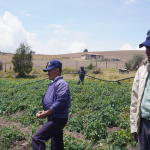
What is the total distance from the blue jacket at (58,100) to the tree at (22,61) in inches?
1120

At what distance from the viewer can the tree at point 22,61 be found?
99.9ft

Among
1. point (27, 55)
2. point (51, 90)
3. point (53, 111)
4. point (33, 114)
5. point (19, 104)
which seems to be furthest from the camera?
point (27, 55)

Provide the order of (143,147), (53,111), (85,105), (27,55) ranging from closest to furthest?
(143,147), (53,111), (85,105), (27,55)

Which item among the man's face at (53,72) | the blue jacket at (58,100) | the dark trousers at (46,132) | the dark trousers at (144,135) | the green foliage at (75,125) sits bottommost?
the green foliage at (75,125)

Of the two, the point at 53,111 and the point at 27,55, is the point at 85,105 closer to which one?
the point at 53,111

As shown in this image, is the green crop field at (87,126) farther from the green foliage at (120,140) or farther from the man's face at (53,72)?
the man's face at (53,72)

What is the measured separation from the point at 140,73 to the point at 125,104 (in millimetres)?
4729

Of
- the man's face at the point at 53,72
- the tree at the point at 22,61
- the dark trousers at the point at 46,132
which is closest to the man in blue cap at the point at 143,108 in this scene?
the dark trousers at the point at 46,132

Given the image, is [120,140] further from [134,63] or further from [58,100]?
[134,63]

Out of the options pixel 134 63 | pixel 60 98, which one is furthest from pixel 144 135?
pixel 134 63

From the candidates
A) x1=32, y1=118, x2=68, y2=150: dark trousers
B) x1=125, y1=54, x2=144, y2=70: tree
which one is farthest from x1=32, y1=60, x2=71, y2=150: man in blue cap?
x1=125, y1=54, x2=144, y2=70: tree

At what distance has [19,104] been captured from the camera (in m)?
7.90

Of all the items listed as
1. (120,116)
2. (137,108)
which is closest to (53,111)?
(137,108)

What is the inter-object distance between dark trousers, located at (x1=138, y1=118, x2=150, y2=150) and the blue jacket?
46.4 inches
